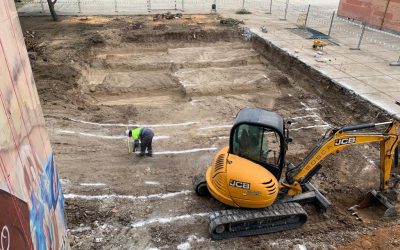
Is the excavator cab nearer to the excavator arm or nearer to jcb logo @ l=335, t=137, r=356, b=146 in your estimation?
the excavator arm

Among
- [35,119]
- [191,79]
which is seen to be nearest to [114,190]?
[35,119]

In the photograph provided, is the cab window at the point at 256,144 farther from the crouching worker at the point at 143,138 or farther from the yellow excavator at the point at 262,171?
the crouching worker at the point at 143,138

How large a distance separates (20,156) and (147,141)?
563 cm

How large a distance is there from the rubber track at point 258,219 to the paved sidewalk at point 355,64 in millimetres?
5858

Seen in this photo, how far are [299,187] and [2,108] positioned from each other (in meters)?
5.91

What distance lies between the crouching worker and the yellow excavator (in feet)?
8.62

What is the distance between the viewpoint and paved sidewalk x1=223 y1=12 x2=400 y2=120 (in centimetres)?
1227

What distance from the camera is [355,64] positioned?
15.2 metres

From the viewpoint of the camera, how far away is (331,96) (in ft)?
43.1

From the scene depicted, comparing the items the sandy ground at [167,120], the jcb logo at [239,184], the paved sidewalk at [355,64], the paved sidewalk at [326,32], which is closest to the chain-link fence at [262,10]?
the paved sidewalk at [326,32]

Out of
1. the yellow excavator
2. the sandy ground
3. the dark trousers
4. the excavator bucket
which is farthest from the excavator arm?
the dark trousers

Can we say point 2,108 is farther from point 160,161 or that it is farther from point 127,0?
point 127,0

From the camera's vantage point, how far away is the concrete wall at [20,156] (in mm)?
3363

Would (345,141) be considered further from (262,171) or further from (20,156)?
(20,156)
